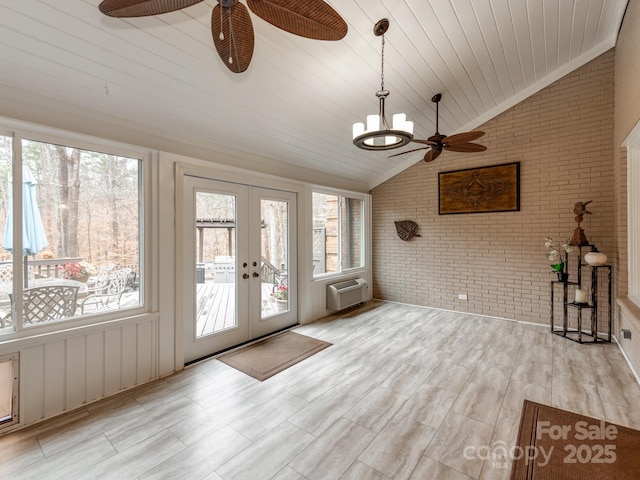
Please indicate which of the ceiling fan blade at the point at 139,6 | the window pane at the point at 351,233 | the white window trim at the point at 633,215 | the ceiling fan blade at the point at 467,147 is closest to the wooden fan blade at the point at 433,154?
the ceiling fan blade at the point at 467,147

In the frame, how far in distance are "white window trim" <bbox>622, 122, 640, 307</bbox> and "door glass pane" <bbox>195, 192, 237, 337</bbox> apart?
4403 millimetres

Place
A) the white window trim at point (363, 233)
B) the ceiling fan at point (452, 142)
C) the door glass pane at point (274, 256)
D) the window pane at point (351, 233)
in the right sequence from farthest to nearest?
the window pane at point (351, 233) < the white window trim at point (363, 233) < the door glass pane at point (274, 256) < the ceiling fan at point (452, 142)

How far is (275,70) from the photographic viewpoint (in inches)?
106

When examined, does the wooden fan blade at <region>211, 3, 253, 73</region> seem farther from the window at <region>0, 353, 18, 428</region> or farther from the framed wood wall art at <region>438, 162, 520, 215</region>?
the framed wood wall art at <region>438, 162, 520, 215</region>

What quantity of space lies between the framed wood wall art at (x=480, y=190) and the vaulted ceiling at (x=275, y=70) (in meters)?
1.04

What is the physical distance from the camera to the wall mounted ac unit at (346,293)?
5023mm

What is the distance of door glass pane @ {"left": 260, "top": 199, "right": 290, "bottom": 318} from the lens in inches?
161

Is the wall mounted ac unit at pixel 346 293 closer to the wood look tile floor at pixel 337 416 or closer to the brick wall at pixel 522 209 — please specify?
the brick wall at pixel 522 209

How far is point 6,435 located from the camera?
82.9 inches

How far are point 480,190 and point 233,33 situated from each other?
4.67m

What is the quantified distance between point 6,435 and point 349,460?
2443mm

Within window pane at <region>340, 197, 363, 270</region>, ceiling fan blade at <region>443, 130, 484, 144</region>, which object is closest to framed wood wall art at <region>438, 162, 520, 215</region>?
window pane at <region>340, 197, 363, 270</region>

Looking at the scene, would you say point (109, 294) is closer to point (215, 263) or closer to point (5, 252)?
point (5, 252)

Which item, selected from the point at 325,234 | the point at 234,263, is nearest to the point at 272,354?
the point at 234,263
